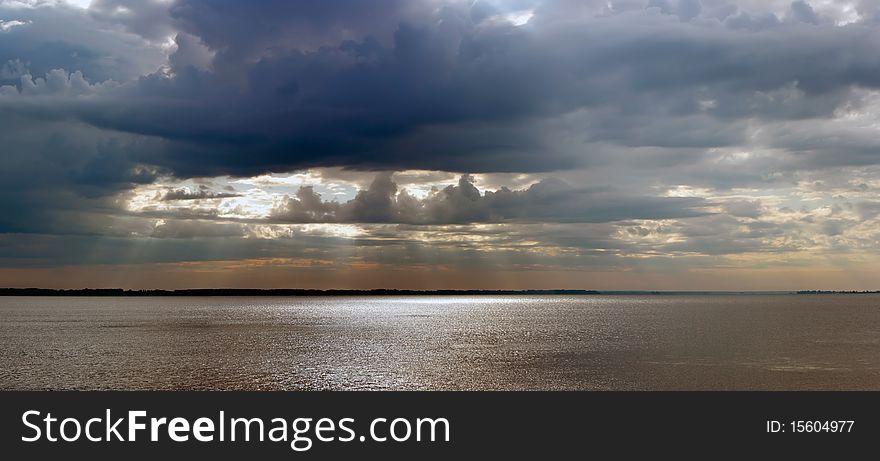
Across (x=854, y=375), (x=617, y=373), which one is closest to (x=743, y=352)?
(x=854, y=375)

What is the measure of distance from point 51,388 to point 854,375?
74701 millimetres

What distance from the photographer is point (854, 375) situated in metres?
70.7

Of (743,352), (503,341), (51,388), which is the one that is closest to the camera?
(51,388)

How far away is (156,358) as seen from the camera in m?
86.2
